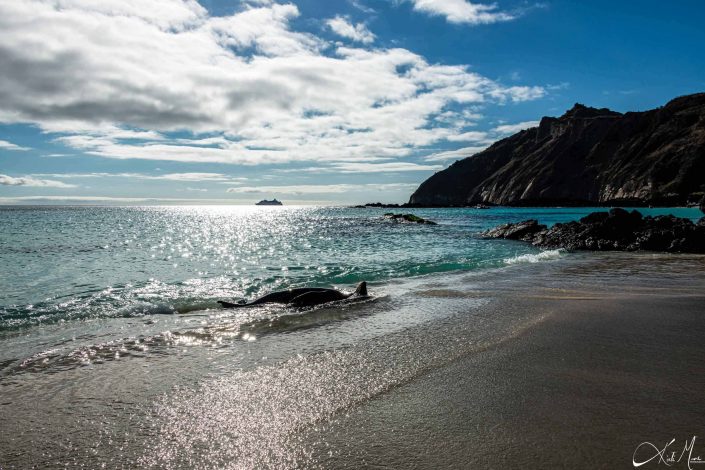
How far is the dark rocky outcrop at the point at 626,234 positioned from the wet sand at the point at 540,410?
23.9 m

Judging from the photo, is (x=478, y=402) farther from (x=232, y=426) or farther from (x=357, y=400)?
(x=232, y=426)

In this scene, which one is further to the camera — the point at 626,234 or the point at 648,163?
the point at 648,163

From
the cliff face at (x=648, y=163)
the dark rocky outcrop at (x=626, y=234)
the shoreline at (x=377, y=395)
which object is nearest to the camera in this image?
the shoreline at (x=377, y=395)

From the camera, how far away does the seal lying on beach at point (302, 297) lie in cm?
1177

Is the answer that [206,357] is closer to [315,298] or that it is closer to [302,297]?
[302,297]

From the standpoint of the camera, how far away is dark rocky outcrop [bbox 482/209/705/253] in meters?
26.4

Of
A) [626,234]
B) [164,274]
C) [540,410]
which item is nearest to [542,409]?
[540,410]

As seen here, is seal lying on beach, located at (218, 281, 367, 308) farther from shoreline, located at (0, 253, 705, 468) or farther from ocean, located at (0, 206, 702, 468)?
shoreline, located at (0, 253, 705, 468)

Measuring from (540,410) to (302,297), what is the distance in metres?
8.12

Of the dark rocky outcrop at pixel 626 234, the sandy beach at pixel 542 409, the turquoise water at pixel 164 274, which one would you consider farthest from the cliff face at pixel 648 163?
the sandy beach at pixel 542 409

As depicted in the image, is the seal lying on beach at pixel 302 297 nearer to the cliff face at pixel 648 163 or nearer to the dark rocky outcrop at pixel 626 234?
the dark rocky outcrop at pixel 626 234

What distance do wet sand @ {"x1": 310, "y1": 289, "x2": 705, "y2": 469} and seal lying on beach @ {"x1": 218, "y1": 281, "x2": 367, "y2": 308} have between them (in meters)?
5.94

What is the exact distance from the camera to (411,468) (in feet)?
11.6

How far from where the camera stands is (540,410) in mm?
4516
